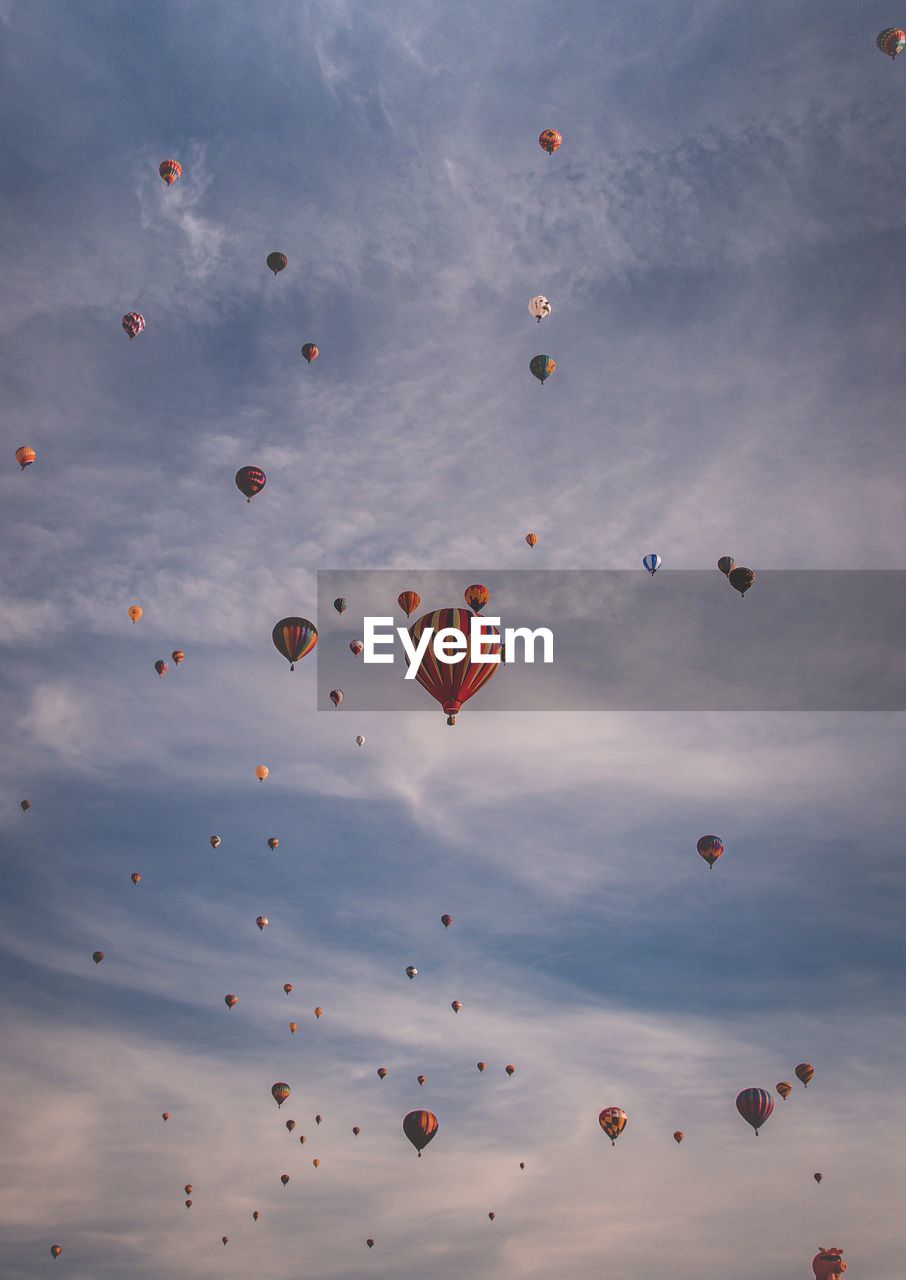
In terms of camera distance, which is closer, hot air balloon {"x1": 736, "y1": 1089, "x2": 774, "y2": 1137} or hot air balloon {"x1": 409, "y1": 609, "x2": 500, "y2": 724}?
hot air balloon {"x1": 409, "y1": 609, "x2": 500, "y2": 724}

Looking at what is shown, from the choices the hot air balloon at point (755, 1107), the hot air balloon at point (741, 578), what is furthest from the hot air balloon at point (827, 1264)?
the hot air balloon at point (741, 578)

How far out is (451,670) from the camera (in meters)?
53.1

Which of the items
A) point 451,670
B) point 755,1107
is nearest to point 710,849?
point 755,1107

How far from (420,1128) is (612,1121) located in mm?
11564

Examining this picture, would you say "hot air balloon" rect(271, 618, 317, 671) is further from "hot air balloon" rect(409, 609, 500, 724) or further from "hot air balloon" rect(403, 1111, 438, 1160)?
"hot air balloon" rect(403, 1111, 438, 1160)

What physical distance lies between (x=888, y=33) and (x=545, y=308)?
2065 cm

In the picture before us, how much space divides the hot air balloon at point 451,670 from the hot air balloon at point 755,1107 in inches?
1455

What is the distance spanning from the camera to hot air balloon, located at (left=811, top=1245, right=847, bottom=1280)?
71.4 m

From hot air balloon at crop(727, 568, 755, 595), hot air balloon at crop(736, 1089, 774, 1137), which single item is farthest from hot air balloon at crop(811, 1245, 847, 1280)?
hot air balloon at crop(727, 568, 755, 595)

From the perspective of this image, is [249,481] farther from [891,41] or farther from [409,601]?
[891,41]

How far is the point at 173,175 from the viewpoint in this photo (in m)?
61.6

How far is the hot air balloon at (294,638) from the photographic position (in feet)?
195

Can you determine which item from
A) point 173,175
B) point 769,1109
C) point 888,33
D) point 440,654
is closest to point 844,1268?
point 769,1109

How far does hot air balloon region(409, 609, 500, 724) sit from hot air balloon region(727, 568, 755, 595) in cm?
1621
